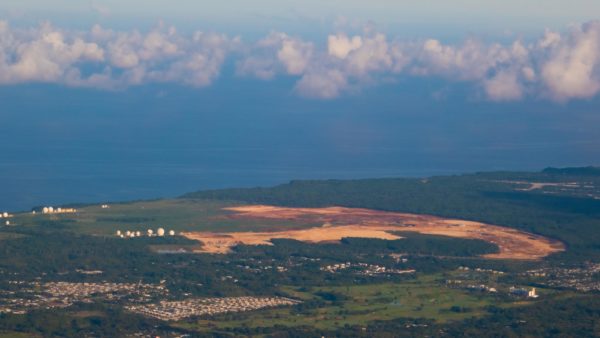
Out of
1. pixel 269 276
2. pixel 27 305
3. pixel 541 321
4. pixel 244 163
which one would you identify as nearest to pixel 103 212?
pixel 269 276

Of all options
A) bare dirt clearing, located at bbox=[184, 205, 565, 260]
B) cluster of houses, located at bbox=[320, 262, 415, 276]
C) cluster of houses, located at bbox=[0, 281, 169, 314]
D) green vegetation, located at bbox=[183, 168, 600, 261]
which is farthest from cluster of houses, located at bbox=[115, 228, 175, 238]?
green vegetation, located at bbox=[183, 168, 600, 261]

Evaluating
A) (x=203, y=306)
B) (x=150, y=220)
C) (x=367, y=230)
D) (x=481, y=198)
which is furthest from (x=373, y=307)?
(x=481, y=198)

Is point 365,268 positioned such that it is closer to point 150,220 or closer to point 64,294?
point 64,294

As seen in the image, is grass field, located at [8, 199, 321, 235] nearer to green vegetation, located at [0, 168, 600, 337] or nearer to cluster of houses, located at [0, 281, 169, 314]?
green vegetation, located at [0, 168, 600, 337]

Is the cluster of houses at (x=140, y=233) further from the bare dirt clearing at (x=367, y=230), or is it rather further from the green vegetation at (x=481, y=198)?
the green vegetation at (x=481, y=198)

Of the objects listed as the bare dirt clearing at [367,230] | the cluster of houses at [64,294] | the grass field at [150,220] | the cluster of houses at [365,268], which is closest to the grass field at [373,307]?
the cluster of houses at [365,268]
